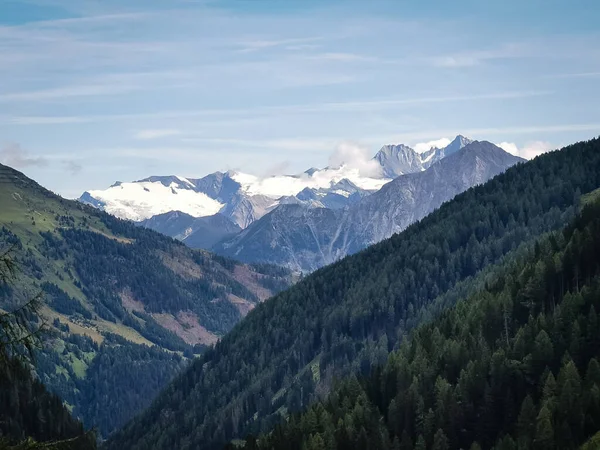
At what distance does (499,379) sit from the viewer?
125m

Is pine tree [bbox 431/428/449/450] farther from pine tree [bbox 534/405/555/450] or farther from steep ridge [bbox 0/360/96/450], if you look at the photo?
steep ridge [bbox 0/360/96/450]

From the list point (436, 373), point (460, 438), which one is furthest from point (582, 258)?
point (460, 438)

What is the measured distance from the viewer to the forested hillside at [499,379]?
4126 inches

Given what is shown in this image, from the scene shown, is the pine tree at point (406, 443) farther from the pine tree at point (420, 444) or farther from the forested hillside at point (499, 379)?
the pine tree at point (420, 444)

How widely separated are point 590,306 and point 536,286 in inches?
987

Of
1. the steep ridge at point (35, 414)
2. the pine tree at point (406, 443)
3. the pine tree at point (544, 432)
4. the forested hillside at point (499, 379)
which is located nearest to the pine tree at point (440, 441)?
the forested hillside at point (499, 379)

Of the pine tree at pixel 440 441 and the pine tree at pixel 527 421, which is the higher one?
the pine tree at pixel 527 421

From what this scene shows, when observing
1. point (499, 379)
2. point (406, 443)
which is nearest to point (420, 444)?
point (406, 443)

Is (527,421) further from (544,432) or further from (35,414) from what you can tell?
(35,414)

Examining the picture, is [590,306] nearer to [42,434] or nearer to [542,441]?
[542,441]

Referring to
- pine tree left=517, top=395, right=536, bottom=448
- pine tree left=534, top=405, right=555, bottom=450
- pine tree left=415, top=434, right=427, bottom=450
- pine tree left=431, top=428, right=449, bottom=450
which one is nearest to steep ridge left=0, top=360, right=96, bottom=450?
pine tree left=415, top=434, right=427, bottom=450

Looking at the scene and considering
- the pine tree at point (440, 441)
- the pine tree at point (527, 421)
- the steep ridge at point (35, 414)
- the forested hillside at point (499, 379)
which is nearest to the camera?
the pine tree at point (527, 421)

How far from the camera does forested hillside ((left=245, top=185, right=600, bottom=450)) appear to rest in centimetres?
10481

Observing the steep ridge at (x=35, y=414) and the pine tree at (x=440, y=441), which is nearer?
the pine tree at (x=440, y=441)
